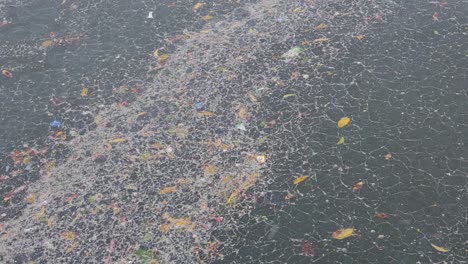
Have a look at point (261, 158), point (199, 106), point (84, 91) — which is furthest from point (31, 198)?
point (261, 158)

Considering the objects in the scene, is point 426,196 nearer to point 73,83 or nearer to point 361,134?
point 361,134

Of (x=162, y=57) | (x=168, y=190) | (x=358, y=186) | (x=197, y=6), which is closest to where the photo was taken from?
(x=358, y=186)

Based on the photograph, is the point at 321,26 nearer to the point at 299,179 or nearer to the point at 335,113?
the point at 335,113

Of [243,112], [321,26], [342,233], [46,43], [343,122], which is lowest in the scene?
[342,233]

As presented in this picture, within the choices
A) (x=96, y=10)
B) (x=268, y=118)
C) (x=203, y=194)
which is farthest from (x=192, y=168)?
(x=96, y=10)

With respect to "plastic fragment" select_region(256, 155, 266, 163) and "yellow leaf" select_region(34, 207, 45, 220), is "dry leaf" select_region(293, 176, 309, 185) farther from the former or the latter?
"yellow leaf" select_region(34, 207, 45, 220)

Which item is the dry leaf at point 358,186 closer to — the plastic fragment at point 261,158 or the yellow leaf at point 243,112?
the plastic fragment at point 261,158

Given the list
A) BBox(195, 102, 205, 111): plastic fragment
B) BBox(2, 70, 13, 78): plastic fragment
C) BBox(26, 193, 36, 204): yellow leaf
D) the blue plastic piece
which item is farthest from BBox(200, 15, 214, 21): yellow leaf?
BBox(26, 193, 36, 204): yellow leaf

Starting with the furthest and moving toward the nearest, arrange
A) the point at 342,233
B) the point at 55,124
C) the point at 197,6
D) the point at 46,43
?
the point at 197,6
the point at 46,43
the point at 55,124
the point at 342,233
